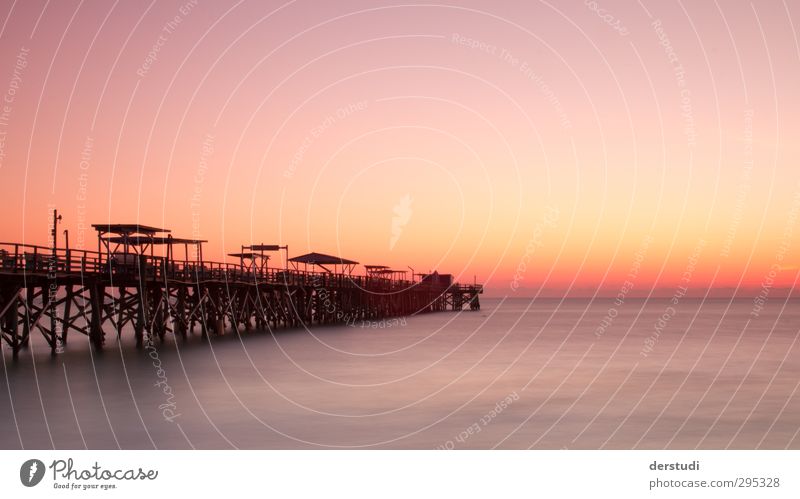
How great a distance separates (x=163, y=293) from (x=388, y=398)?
2010 cm

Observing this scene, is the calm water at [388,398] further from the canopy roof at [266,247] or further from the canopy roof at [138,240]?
the canopy roof at [266,247]

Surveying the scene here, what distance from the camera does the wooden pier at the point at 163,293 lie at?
28734 mm

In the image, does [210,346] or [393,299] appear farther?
[393,299]

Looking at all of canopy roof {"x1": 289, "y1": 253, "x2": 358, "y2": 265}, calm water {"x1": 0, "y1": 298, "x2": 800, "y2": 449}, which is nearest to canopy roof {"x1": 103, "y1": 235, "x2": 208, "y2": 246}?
calm water {"x1": 0, "y1": 298, "x2": 800, "y2": 449}

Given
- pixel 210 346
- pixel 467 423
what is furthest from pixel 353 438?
pixel 210 346

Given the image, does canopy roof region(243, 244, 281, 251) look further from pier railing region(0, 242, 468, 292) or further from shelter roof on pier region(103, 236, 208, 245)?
shelter roof on pier region(103, 236, 208, 245)

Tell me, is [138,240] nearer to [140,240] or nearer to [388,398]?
[140,240]

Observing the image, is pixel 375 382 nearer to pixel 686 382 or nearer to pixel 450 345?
pixel 686 382

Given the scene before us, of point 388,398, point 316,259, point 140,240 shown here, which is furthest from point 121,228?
point 316,259

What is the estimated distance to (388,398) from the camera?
22297 millimetres

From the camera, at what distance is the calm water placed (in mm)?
16688

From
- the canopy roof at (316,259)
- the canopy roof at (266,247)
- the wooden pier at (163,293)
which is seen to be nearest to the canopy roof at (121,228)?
the wooden pier at (163,293)

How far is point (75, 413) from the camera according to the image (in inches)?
738

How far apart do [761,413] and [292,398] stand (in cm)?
1165
